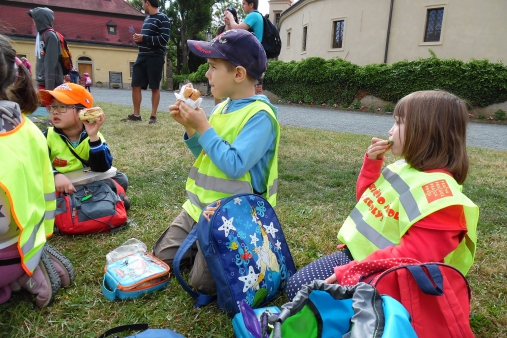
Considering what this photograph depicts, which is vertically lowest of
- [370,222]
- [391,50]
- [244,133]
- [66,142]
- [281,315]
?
[281,315]

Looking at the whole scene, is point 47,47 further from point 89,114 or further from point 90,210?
point 90,210

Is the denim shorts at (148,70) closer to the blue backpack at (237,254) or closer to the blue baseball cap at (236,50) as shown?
the blue baseball cap at (236,50)

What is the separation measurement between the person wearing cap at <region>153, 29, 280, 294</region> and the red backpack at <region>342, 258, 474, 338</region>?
92 centimetres

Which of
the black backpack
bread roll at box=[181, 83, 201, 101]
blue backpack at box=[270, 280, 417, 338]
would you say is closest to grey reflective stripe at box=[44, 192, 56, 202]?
bread roll at box=[181, 83, 201, 101]

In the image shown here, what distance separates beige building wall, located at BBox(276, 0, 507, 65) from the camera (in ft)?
57.3

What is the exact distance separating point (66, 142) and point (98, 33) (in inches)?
1450

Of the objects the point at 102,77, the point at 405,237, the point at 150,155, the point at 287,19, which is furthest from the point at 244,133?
the point at 102,77

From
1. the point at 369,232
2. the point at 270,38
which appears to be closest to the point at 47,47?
the point at 270,38

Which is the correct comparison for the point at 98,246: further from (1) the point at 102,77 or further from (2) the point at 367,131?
(1) the point at 102,77

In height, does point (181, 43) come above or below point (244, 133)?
above

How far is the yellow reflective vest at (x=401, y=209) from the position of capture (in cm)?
144

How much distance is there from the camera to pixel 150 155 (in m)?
4.88

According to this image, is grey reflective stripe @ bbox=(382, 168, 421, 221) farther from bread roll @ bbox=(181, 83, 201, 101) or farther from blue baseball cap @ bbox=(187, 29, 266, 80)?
bread roll @ bbox=(181, 83, 201, 101)

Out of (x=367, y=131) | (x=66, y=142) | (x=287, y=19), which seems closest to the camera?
(x=66, y=142)
